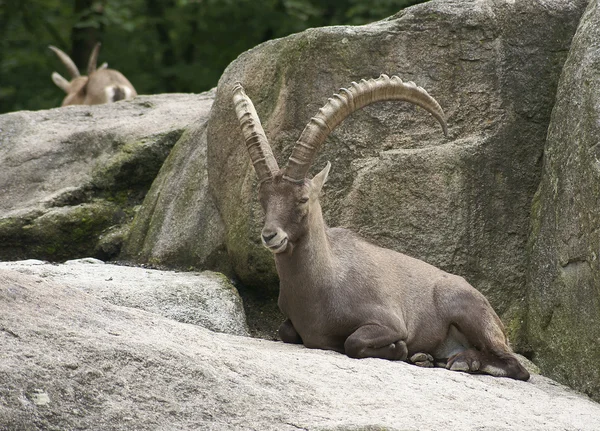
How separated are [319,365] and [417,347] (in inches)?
65.4

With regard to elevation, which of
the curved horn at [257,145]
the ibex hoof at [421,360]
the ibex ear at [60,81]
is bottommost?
the ibex hoof at [421,360]

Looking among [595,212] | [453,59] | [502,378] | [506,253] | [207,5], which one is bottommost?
[502,378]

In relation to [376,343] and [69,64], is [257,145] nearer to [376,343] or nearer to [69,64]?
[376,343]

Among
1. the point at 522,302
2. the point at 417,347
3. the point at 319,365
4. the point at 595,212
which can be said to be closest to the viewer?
the point at 319,365

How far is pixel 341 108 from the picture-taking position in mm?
7535

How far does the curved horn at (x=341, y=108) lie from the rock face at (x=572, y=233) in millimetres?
1037

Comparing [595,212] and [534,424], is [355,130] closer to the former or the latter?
[595,212]

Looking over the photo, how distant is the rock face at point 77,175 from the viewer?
10.7m

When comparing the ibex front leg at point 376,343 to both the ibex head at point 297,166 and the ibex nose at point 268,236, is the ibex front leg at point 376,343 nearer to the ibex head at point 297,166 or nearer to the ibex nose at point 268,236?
the ibex head at point 297,166

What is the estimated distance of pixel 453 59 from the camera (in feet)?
29.4

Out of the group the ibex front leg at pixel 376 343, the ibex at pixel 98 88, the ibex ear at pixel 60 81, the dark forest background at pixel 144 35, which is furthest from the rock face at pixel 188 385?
the ibex ear at pixel 60 81

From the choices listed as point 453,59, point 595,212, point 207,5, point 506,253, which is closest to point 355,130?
point 453,59

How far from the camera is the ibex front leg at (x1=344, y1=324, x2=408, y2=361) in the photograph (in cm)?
721

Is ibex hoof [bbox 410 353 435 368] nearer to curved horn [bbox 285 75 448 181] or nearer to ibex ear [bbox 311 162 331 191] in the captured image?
ibex ear [bbox 311 162 331 191]
